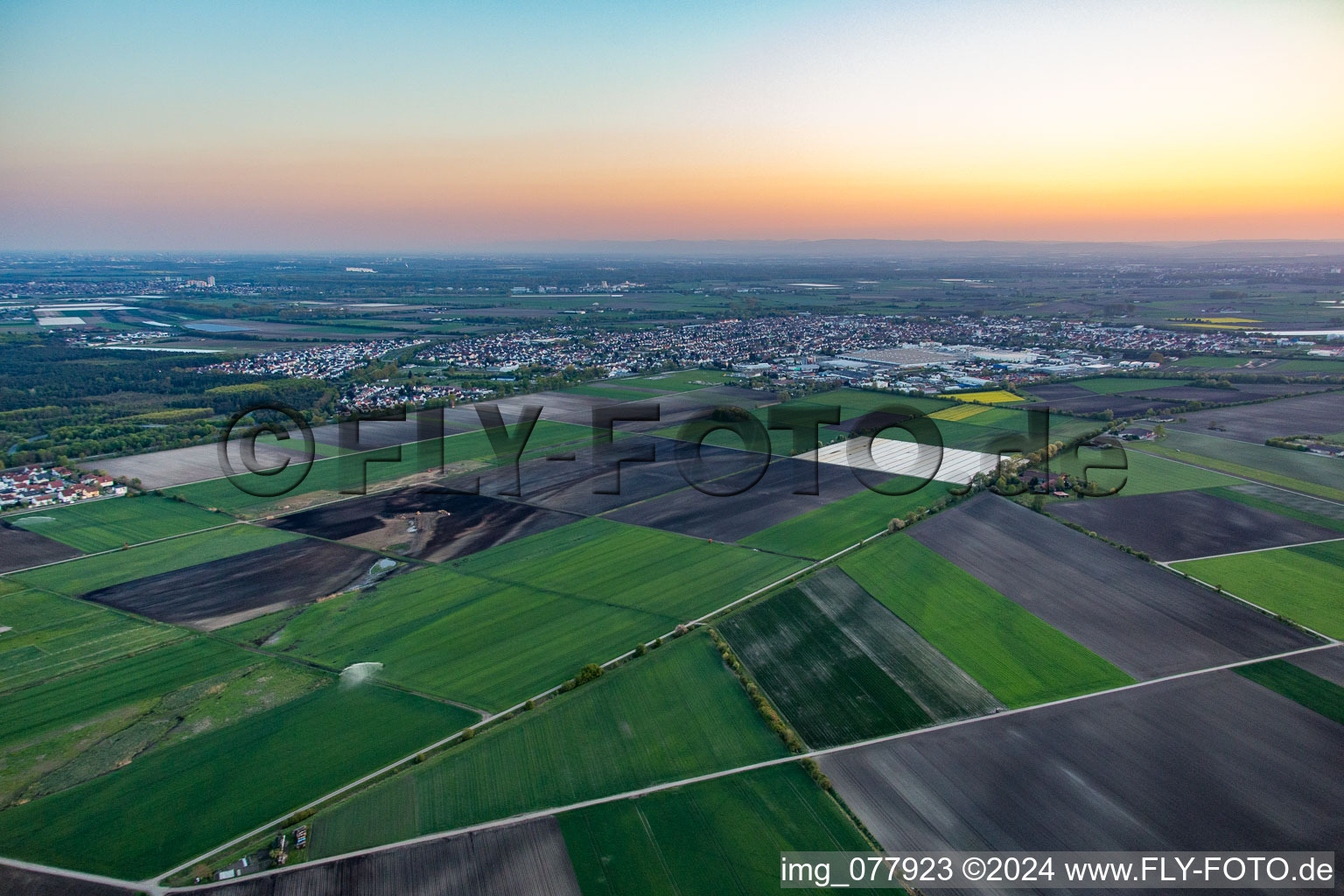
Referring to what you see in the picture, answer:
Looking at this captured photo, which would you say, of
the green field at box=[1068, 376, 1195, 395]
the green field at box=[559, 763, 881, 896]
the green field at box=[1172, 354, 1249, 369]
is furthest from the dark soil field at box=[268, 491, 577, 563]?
the green field at box=[1172, 354, 1249, 369]

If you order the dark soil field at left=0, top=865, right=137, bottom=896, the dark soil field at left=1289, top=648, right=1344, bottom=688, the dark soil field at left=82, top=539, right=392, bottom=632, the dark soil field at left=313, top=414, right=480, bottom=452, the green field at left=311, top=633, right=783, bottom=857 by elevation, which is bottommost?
the dark soil field at left=0, top=865, right=137, bottom=896

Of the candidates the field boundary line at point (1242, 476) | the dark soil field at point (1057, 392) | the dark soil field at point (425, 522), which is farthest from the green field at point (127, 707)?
the dark soil field at point (1057, 392)

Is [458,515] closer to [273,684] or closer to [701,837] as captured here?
[273,684]

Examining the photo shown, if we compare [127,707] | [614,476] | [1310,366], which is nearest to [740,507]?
[614,476]

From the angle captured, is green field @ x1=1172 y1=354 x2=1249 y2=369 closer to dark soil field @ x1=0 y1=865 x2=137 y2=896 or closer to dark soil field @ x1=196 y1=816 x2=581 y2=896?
dark soil field @ x1=196 y1=816 x2=581 y2=896

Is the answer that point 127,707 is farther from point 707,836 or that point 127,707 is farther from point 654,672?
point 707,836

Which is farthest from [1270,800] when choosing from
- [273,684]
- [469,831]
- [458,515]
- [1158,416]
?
[1158,416]
